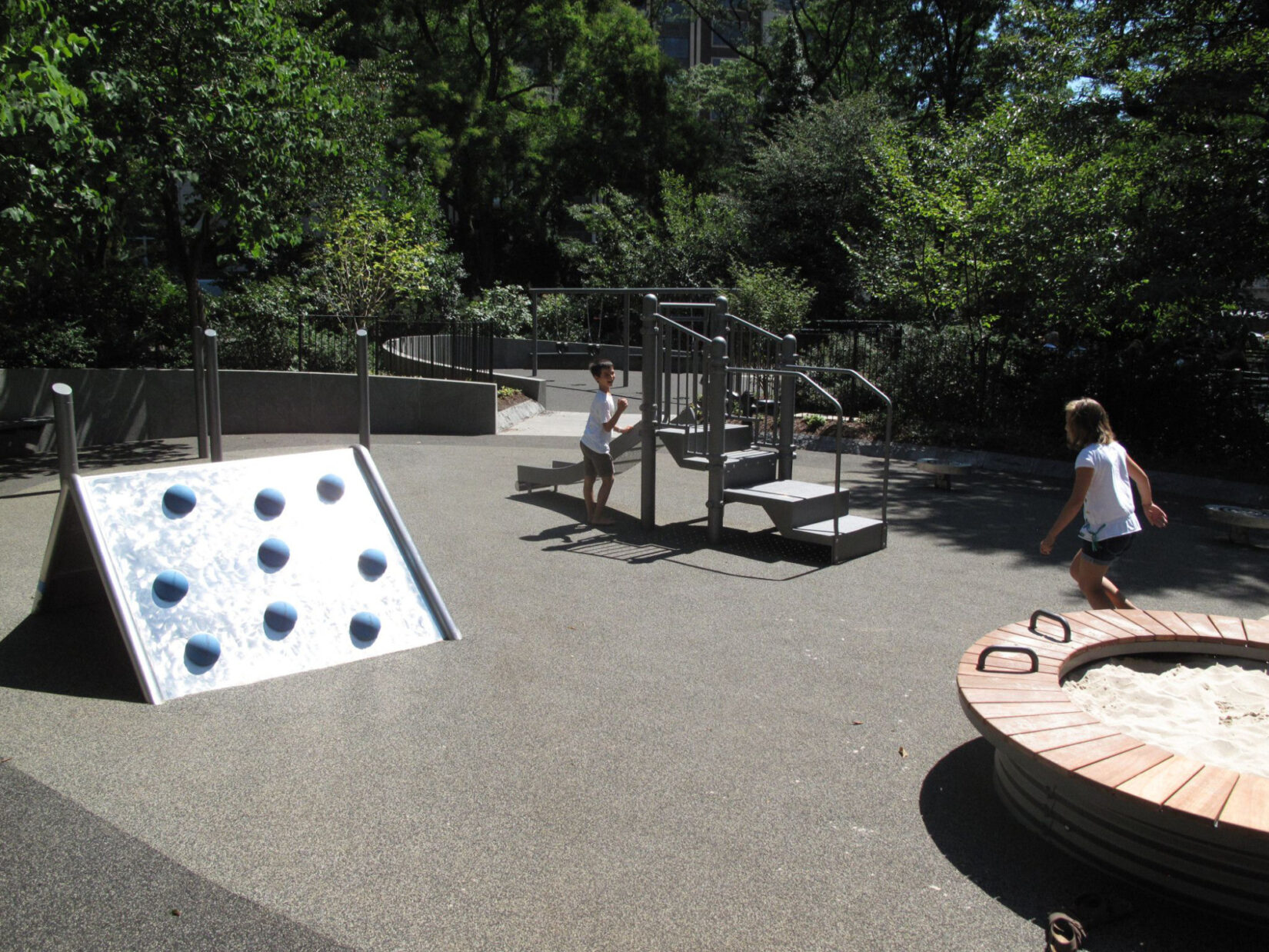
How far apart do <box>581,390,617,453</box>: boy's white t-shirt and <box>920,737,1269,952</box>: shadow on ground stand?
5503mm

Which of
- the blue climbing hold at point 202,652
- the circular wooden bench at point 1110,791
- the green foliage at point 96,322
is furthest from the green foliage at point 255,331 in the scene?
the circular wooden bench at point 1110,791

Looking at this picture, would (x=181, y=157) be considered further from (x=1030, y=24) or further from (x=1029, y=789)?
(x=1030, y=24)

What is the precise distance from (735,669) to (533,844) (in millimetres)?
2133

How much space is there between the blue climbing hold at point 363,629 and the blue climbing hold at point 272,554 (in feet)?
1.67

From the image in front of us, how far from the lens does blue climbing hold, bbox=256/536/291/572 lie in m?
5.63

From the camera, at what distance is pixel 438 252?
27.5 m

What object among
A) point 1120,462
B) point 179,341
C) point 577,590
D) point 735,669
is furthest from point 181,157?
point 1120,462

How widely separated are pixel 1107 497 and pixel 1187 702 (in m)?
1.52

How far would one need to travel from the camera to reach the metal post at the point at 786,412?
935cm

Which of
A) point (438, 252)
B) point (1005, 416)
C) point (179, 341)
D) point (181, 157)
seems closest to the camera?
point (181, 157)

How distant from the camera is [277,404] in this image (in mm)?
15875

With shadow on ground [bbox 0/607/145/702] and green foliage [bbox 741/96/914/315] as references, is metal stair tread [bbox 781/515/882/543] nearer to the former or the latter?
shadow on ground [bbox 0/607/145/702]

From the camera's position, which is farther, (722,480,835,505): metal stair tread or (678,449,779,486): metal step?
(678,449,779,486): metal step

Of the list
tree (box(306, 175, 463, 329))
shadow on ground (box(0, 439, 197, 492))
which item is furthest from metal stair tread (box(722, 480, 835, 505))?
tree (box(306, 175, 463, 329))
